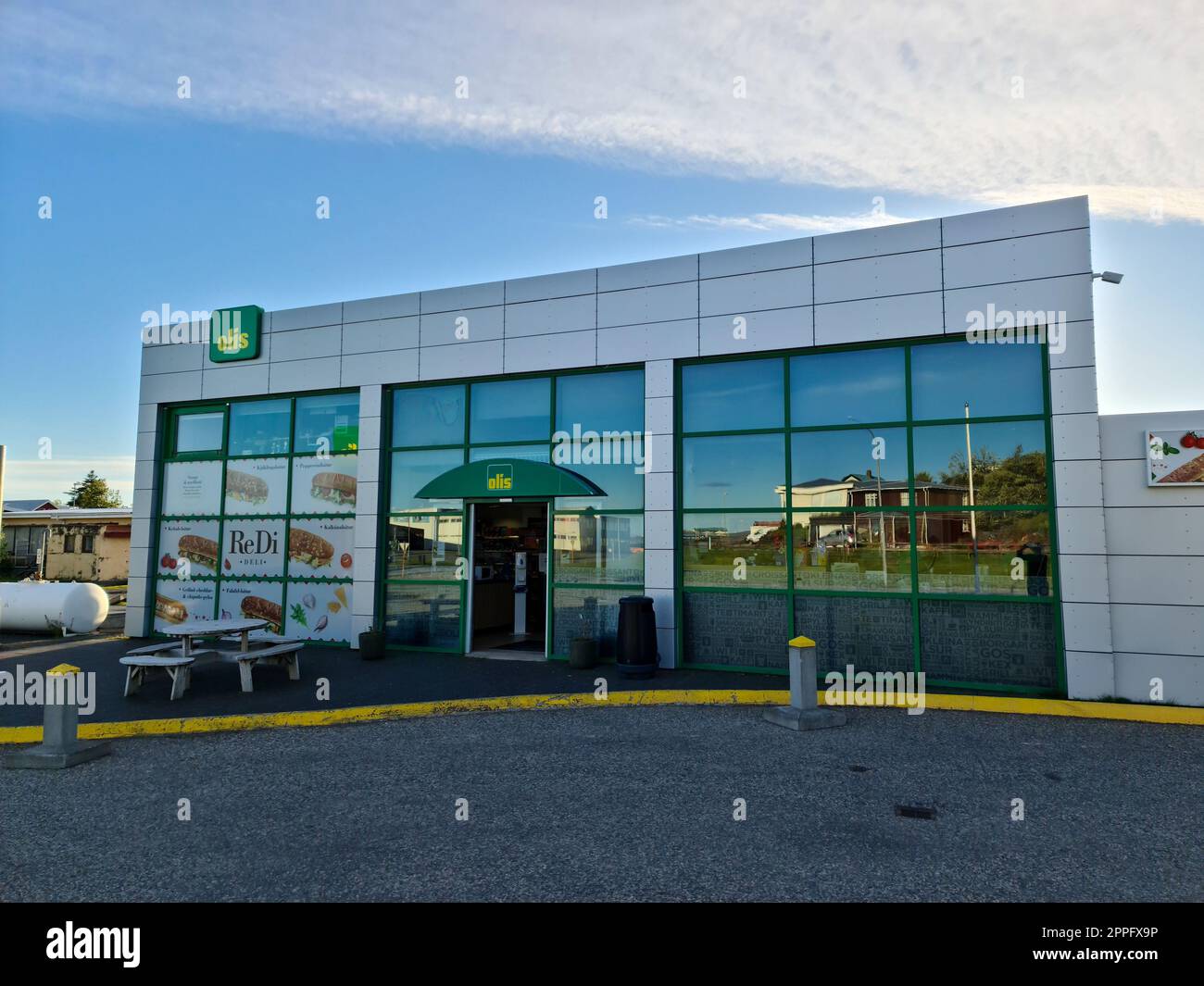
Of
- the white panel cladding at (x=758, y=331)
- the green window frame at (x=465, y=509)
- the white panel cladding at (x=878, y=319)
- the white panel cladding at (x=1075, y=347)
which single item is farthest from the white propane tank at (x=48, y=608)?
the white panel cladding at (x=1075, y=347)

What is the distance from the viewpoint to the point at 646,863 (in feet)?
14.3

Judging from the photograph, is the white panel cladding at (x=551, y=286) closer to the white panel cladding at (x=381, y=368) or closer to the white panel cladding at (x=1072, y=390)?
the white panel cladding at (x=381, y=368)

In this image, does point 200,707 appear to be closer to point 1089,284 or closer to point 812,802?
point 812,802

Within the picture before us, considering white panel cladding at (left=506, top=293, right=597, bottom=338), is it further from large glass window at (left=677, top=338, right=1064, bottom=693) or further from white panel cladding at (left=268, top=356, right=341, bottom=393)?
white panel cladding at (left=268, top=356, right=341, bottom=393)

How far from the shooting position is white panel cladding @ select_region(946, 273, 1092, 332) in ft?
28.9

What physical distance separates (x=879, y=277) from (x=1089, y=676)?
560 centimetres

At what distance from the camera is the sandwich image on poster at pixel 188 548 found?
1394 cm

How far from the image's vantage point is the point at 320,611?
1292 centimetres

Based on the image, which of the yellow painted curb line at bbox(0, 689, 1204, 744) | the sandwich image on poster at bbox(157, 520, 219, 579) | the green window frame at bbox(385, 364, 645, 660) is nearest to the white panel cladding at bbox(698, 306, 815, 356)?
the green window frame at bbox(385, 364, 645, 660)

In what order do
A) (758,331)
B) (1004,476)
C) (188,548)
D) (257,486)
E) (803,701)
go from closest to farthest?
(803,701)
(1004,476)
(758,331)
(257,486)
(188,548)

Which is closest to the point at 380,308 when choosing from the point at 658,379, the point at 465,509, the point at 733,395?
the point at 465,509

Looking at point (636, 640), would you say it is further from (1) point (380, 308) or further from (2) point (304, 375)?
(2) point (304, 375)
